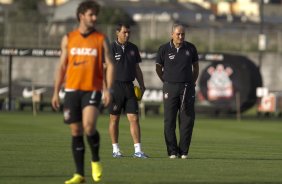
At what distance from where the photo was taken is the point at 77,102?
14.7 metres

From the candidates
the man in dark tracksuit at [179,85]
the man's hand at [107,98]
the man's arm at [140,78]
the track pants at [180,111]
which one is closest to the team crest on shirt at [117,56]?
the man's arm at [140,78]

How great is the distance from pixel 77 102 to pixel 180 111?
5.61 metres

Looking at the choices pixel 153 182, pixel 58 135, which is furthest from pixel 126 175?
pixel 58 135

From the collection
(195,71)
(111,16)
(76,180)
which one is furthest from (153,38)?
(76,180)

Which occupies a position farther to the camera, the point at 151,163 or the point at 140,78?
the point at 140,78

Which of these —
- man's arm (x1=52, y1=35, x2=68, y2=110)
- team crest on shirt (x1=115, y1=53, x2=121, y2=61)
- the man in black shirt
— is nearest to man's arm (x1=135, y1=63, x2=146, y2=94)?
the man in black shirt

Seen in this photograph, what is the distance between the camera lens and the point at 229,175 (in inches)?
636

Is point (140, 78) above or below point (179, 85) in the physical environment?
above

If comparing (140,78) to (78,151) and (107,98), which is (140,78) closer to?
(78,151)

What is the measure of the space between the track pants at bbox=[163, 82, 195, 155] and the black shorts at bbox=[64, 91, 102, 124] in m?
5.29

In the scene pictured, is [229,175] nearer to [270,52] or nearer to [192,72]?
[192,72]

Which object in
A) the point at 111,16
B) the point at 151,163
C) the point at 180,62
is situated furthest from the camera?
the point at 111,16

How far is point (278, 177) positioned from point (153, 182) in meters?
2.10

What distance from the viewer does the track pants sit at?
65.3 ft
